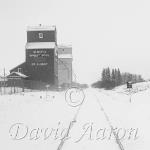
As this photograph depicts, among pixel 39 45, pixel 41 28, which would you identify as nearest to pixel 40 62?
pixel 39 45

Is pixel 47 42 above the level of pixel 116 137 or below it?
above

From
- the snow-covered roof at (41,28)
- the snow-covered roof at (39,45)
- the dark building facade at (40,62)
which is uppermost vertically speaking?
the snow-covered roof at (41,28)

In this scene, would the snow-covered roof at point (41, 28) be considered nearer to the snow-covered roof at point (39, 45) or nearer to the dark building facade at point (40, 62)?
the dark building facade at point (40, 62)

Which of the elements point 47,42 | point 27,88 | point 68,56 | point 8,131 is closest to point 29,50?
point 47,42

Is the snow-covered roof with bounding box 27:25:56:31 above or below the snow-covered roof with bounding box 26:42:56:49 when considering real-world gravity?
above

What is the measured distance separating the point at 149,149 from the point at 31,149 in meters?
3.15

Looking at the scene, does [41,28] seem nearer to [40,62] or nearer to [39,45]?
[39,45]

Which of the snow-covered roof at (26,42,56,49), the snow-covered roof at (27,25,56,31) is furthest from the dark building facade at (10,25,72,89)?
the snow-covered roof at (27,25,56,31)

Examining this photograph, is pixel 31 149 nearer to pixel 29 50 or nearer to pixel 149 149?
pixel 149 149

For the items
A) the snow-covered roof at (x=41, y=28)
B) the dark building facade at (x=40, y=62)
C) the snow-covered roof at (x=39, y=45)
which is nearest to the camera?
the dark building facade at (x=40, y=62)

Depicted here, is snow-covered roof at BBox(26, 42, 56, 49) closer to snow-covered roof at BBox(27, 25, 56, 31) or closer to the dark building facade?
the dark building facade

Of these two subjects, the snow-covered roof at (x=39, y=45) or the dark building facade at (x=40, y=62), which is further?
the snow-covered roof at (x=39, y=45)

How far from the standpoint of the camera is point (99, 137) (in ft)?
35.8

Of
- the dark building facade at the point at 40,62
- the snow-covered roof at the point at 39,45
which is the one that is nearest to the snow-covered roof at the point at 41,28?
the dark building facade at the point at 40,62
